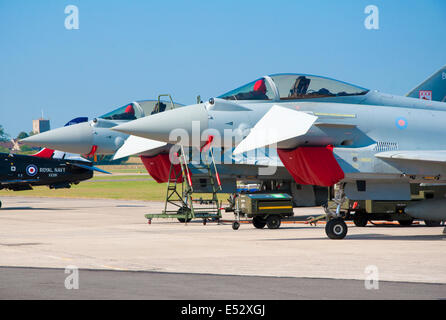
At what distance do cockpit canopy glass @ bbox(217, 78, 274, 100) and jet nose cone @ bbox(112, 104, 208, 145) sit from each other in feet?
3.93

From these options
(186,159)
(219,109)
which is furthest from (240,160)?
(219,109)

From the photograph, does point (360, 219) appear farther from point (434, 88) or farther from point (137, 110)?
point (137, 110)

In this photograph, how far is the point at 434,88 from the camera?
20203 mm

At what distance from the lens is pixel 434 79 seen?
66.4 feet

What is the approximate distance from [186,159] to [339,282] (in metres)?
12.3

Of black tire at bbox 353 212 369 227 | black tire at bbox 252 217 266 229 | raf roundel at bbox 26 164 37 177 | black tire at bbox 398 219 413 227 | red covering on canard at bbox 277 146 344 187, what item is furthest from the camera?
raf roundel at bbox 26 164 37 177

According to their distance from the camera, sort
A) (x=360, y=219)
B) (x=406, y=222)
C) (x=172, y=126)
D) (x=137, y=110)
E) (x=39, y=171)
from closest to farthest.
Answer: (x=172, y=126), (x=360, y=219), (x=406, y=222), (x=137, y=110), (x=39, y=171)

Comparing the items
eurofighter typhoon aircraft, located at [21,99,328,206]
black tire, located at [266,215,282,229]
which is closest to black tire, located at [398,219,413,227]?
eurofighter typhoon aircraft, located at [21,99,328,206]

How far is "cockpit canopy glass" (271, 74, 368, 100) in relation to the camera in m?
14.9

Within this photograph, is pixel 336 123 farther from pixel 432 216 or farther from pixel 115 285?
pixel 115 285

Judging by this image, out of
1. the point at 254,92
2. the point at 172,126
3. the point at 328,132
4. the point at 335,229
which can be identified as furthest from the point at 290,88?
the point at 335,229

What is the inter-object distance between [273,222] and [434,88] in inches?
258

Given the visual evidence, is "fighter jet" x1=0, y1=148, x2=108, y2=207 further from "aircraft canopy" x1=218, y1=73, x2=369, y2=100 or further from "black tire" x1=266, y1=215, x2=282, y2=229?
"aircraft canopy" x1=218, y1=73, x2=369, y2=100

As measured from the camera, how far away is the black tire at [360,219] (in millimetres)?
19938
